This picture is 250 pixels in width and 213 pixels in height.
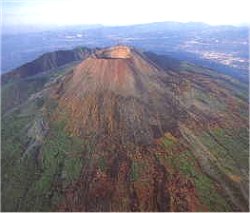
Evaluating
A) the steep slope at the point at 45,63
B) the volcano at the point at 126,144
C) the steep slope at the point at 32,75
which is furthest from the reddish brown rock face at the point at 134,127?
the steep slope at the point at 45,63

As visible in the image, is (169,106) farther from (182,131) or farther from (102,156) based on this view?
(102,156)

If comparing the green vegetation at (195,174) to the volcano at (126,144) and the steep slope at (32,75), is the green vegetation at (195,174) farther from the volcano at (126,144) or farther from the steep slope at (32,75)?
the steep slope at (32,75)

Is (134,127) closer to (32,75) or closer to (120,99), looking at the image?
(120,99)

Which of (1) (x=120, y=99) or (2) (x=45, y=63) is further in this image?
(2) (x=45, y=63)

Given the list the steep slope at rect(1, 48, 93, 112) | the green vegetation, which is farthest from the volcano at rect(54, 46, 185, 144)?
the steep slope at rect(1, 48, 93, 112)

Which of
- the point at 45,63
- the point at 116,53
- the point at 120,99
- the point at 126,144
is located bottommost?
the point at 45,63

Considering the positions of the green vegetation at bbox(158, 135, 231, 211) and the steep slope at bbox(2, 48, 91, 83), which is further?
the steep slope at bbox(2, 48, 91, 83)

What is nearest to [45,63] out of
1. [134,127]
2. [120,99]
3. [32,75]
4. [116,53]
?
[32,75]

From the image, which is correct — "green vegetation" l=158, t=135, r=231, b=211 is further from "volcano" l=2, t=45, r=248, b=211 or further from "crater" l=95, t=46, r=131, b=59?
"crater" l=95, t=46, r=131, b=59
